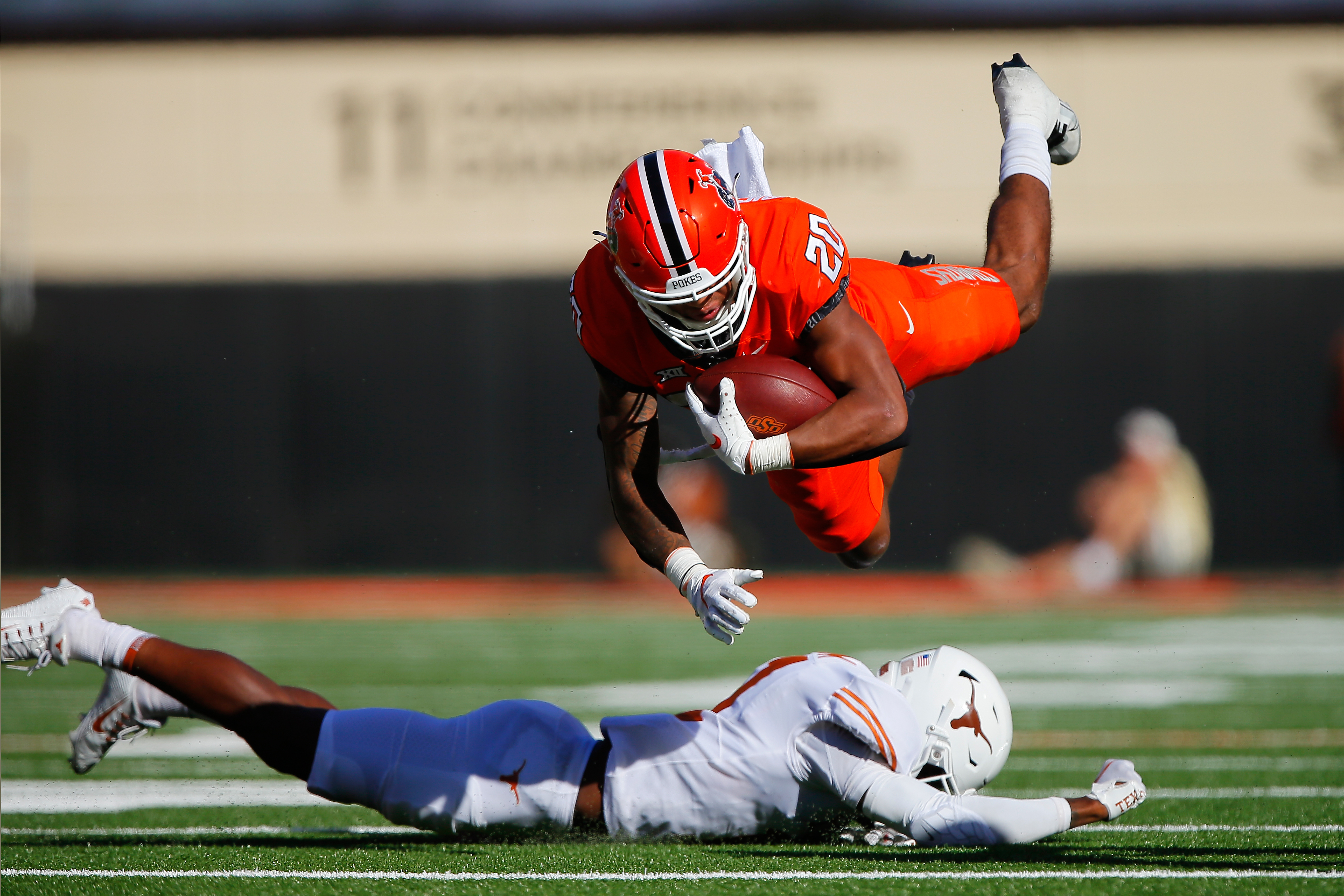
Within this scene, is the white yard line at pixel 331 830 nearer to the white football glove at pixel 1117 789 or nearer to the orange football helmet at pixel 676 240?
the white football glove at pixel 1117 789

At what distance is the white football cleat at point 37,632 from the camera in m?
3.51

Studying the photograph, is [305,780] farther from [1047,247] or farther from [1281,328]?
[1281,328]

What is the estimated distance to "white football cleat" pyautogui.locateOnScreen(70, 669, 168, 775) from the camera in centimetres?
356

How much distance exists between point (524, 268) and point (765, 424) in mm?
11207

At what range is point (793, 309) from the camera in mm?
3490

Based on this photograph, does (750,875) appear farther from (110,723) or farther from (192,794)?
(192,794)

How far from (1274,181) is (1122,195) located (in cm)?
156

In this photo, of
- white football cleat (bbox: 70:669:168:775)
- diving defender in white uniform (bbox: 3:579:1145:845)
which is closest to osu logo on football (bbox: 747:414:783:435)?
diving defender in white uniform (bbox: 3:579:1145:845)

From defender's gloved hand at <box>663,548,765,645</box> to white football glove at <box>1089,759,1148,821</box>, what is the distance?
0.86 m

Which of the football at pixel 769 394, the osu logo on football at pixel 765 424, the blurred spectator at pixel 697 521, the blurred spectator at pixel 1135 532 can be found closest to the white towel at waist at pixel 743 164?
the football at pixel 769 394

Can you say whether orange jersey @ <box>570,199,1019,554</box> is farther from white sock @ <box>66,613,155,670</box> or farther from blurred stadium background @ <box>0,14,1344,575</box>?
blurred stadium background @ <box>0,14,1344,575</box>

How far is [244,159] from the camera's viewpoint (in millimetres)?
14461

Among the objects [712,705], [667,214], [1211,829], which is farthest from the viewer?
[712,705]

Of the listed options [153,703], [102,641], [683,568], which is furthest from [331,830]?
[683,568]
